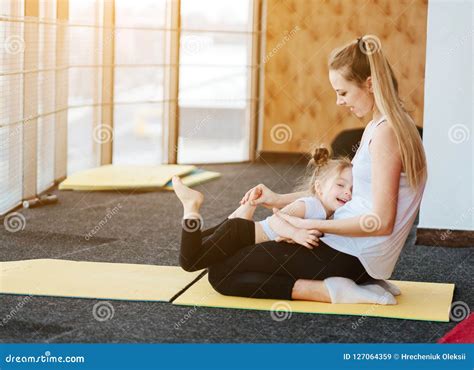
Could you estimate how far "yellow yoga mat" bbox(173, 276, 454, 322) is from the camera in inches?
104

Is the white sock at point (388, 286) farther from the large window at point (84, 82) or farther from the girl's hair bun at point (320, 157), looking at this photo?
the large window at point (84, 82)

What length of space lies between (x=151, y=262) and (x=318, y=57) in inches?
135

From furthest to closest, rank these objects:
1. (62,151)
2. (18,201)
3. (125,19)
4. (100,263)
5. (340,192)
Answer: (125,19) → (62,151) → (18,201) → (100,263) → (340,192)

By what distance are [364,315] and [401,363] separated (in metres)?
0.39

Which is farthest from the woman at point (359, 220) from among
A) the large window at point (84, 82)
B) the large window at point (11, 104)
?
the large window at point (84, 82)

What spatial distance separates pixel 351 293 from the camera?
8.98ft

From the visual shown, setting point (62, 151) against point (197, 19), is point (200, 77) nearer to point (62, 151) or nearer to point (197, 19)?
point (197, 19)

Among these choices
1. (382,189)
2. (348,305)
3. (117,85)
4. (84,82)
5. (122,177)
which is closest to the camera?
(382,189)

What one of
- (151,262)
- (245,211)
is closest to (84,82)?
(151,262)

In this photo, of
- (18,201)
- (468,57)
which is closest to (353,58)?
(468,57)

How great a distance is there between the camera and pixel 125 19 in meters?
5.80

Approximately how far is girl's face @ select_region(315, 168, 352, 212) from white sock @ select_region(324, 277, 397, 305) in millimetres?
234

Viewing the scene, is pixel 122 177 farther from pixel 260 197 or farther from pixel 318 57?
pixel 260 197

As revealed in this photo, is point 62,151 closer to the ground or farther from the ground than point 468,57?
closer to the ground
